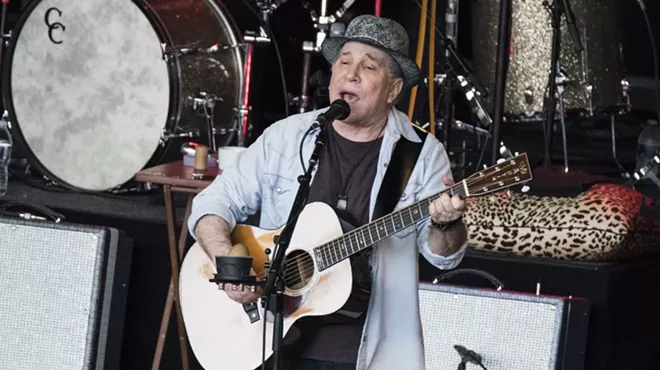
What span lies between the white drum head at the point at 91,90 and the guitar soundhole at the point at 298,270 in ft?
9.70

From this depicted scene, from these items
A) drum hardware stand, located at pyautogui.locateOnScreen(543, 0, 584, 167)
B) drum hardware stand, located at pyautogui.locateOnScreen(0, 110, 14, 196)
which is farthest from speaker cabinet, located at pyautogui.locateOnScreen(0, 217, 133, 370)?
drum hardware stand, located at pyautogui.locateOnScreen(543, 0, 584, 167)

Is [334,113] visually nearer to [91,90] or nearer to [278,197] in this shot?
[278,197]

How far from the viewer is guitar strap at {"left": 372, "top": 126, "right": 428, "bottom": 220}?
380 centimetres

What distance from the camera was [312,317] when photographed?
Result: 150 inches

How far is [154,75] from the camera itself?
6762 mm

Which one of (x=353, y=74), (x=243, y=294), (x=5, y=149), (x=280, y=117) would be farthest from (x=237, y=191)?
(x=5, y=149)

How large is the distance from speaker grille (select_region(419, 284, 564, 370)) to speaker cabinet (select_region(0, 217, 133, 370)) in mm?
1378

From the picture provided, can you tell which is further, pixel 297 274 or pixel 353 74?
pixel 297 274

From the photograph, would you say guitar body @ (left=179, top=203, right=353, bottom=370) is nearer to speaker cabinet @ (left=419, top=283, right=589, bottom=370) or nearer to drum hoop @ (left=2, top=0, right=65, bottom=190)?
speaker cabinet @ (left=419, top=283, right=589, bottom=370)

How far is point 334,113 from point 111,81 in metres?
3.73

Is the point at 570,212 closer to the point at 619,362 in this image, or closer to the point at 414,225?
the point at 619,362

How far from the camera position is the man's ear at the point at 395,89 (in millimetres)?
3904

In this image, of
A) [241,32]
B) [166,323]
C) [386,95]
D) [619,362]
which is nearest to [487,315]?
[619,362]

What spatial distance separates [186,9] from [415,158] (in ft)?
10.7
